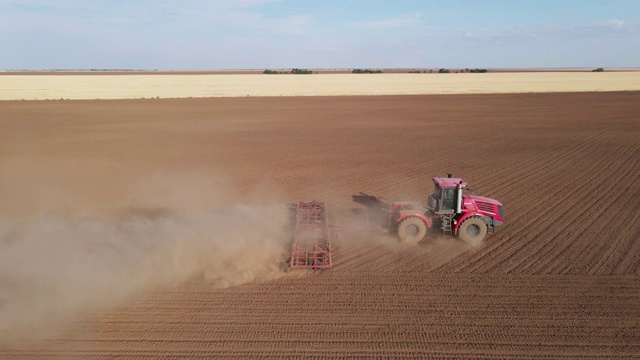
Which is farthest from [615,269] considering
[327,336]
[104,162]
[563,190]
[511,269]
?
[104,162]

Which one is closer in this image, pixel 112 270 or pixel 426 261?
pixel 112 270

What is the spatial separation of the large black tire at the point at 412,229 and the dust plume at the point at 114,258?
2896mm

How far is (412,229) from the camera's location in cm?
1058

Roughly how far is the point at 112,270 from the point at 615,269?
429 inches

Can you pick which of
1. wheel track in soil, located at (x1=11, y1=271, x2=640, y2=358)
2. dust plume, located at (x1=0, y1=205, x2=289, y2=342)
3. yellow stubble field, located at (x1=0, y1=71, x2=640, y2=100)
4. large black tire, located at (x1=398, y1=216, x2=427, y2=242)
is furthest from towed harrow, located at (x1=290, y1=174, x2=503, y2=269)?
yellow stubble field, located at (x1=0, y1=71, x2=640, y2=100)

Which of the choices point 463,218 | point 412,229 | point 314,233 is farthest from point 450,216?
point 314,233

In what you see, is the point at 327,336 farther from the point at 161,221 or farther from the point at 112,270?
the point at 161,221

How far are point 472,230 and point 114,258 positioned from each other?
28.1 feet

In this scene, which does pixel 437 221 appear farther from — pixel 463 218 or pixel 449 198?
pixel 449 198

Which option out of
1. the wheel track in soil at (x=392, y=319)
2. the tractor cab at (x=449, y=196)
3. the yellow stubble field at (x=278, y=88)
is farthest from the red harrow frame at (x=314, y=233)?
the yellow stubble field at (x=278, y=88)

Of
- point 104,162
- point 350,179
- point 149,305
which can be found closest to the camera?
point 149,305

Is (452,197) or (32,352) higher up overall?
(452,197)

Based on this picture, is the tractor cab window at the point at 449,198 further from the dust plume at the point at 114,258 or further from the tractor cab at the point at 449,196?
the dust plume at the point at 114,258

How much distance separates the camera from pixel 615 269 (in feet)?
30.2
